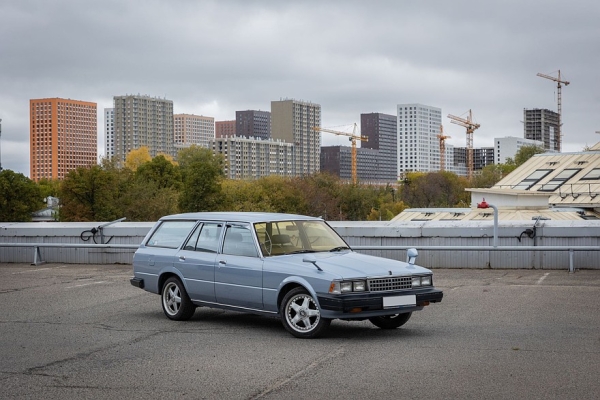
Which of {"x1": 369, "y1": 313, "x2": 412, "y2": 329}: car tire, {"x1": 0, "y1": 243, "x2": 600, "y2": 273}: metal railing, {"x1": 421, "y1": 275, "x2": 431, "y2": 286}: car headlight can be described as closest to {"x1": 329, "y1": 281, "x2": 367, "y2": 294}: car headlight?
{"x1": 421, "y1": 275, "x2": 431, "y2": 286}: car headlight

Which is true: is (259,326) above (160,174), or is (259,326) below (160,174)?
below

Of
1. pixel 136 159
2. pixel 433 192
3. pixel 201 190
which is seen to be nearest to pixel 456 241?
pixel 201 190

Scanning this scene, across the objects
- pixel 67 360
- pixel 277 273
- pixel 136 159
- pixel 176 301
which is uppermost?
pixel 136 159

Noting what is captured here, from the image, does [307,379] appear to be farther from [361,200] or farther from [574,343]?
[361,200]

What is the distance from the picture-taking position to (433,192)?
155 metres

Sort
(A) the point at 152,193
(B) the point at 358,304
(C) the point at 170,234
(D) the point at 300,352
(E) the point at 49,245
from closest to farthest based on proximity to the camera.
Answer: (D) the point at 300,352
(B) the point at 358,304
(C) the point at 170,234
(E) the point at 49,245
(A) the point at 152,193

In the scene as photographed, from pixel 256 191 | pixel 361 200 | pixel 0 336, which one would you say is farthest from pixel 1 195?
pixel 0 336

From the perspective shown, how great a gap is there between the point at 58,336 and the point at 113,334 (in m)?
0.69

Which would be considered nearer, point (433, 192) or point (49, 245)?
point (49, 245)

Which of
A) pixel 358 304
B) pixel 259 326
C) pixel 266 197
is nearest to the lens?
pixel 358 304

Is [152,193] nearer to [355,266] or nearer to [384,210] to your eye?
[384,210]

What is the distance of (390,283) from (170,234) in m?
3.81

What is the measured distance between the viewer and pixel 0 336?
1083 centimetres

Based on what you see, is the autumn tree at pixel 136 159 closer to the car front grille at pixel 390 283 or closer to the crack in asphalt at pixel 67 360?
the crack in asphalt at pixel 67 360
